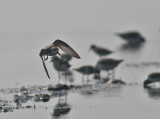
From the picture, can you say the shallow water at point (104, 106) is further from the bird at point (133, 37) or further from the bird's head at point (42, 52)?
the bird at point (133, 37)

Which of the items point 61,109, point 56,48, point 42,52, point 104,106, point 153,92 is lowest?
point 61,109

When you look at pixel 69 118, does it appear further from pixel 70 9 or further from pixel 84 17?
pixel 70 9

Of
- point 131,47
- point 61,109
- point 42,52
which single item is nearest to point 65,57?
point 131,47

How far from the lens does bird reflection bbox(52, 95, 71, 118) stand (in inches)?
899

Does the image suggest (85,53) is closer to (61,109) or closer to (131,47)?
(131,47)

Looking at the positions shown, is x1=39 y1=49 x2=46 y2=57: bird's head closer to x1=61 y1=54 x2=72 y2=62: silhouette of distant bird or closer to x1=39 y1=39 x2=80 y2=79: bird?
x1=39 y1=39 x2=80 y2=79: bird

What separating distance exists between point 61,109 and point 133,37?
3339 cm

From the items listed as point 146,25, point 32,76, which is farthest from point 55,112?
point 146,25

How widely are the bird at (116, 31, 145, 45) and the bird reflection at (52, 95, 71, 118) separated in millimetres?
31159

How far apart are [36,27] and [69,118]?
43.0 m

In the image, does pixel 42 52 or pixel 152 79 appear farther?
pixel 152 79

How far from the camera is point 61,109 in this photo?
23984 mm

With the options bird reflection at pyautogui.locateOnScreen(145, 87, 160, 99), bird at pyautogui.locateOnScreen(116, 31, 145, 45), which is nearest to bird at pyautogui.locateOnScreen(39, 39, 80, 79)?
bird reflection at pyautogui.locateOnScreen(145, 87, 160, 99)

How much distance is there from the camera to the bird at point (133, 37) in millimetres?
56250
